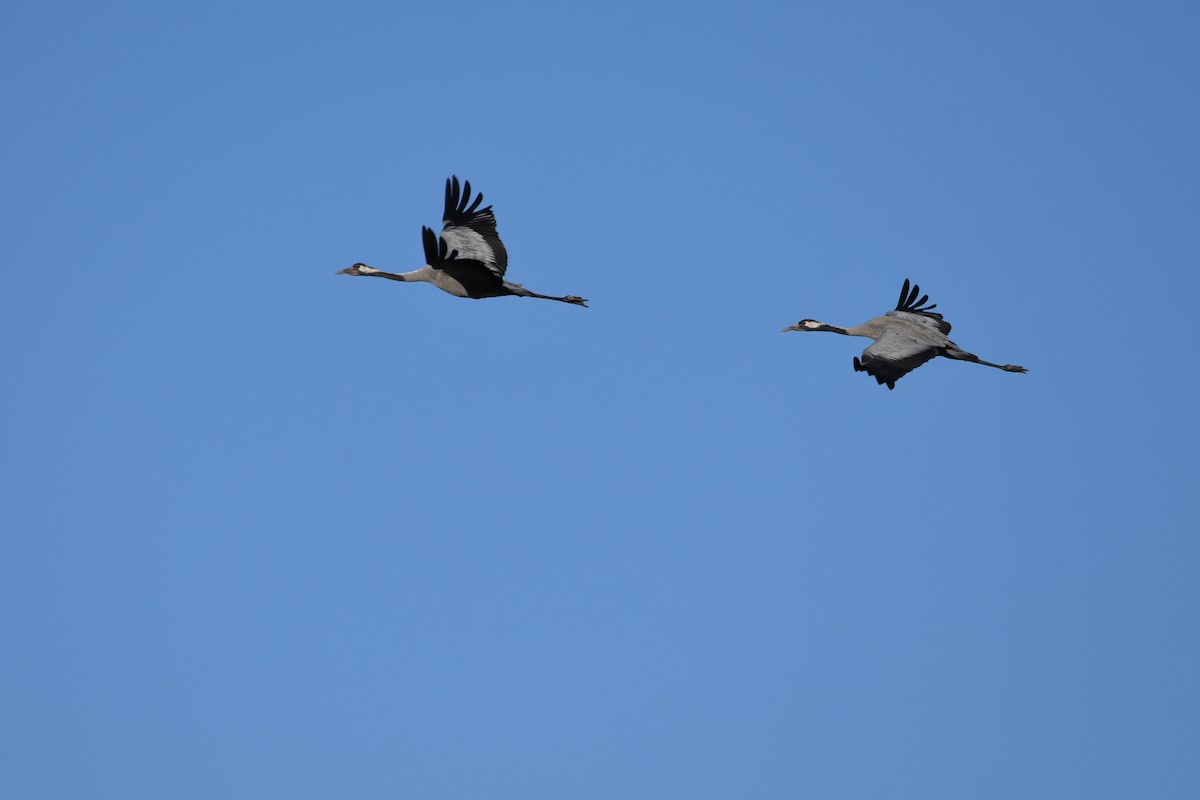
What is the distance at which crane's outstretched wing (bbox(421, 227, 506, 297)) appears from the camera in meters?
27.5

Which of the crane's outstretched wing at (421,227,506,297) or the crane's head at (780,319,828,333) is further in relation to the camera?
the crane's head at (780,319,828,333)

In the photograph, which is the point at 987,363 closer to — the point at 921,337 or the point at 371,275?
the point at 921,337

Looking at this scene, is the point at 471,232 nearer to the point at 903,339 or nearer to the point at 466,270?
the point at 466,270

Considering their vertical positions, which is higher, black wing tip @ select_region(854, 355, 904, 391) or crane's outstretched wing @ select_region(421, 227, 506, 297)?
crane's outstretched wing @ select_region(421, 227, 506, 297)

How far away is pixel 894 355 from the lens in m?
28.9

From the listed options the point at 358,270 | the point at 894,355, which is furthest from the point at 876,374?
the point at 358,270

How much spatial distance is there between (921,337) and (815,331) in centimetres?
342

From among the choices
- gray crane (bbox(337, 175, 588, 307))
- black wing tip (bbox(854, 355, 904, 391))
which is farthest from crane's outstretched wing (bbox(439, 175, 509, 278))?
black wing tip (bbox(854, 355, 904, 391))

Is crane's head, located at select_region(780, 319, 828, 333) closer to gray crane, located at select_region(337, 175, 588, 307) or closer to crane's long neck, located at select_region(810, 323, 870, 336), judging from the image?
crane's long neck, located at select_region(810, 323, 870, 336)

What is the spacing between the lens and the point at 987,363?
3194 cm

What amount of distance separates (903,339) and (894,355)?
122 centimetres

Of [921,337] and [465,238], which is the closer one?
[465,238]

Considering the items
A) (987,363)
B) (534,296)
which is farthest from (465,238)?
(987,363)

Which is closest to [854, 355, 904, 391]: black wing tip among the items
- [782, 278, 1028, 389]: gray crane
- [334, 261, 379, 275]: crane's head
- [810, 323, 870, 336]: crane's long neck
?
[782, 278, 1028, 389]: gray crane
